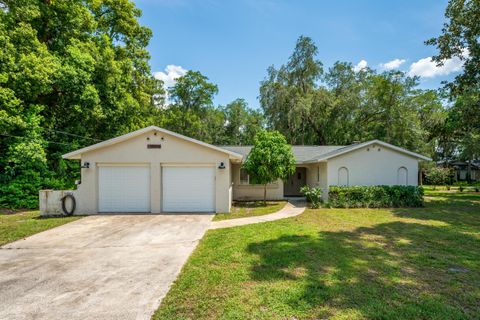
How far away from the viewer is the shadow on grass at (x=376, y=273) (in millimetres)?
3492

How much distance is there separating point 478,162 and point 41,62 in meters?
54.6

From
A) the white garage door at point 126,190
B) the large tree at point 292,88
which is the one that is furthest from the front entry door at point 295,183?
the white garage door at point 126,190

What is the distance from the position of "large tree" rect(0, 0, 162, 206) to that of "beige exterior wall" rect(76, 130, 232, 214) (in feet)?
14.1

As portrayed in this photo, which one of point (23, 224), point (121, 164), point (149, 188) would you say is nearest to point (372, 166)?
point (149, 188)

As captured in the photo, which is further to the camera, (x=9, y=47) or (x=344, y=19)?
(x=9, y=47)

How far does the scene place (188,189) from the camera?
1142 centimetres

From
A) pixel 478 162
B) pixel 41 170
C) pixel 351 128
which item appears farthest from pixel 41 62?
pixel 478 162

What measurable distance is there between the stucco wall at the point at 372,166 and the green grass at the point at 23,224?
12.9m

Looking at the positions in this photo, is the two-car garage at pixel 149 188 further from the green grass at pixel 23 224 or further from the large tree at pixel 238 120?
the large tree at pixel 238 120

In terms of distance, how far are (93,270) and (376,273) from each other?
17.8 feet

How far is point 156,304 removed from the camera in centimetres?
360

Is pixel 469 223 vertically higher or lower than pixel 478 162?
lower

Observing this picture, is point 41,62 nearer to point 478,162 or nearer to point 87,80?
point 87,80

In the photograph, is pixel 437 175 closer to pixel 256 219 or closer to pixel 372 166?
pixel 372 166
